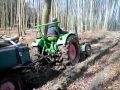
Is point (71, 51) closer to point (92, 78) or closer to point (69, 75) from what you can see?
point (69, 75)

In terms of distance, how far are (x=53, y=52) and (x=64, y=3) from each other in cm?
2023

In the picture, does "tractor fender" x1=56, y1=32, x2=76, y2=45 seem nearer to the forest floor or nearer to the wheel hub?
the forest floor

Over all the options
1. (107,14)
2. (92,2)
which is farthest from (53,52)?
(107,14)

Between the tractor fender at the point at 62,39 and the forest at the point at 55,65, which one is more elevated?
the tractor fender at the point at 62,39

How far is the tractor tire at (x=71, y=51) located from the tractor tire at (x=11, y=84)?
10.0ft

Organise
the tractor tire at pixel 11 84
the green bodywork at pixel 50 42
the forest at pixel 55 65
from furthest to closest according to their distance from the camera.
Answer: the green bodywork at pixel 50 42, the forest at pixel 55 65, the tractor tire at pixel 11 84

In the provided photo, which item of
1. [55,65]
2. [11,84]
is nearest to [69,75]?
[55,65]

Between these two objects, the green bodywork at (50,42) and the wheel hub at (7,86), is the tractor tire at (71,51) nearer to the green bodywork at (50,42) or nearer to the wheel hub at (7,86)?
the green bodywork at (50,42)

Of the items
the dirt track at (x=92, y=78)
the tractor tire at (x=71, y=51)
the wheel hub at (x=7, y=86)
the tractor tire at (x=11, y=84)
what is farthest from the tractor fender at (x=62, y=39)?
the wheel hub at (x=7, y=86)

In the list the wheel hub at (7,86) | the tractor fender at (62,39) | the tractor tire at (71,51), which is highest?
the tractor fender at (62,39)

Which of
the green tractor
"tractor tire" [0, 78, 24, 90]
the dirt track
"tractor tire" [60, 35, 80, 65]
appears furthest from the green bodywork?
"tractor tire" [0, 78, 24, 90]

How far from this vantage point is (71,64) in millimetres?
11789

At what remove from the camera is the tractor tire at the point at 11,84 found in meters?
8.30

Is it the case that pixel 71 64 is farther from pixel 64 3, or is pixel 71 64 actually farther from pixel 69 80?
pixel 64 3
